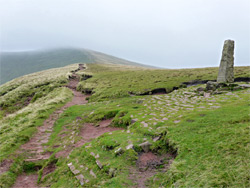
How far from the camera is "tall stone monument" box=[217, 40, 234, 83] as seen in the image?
2131 centimetres

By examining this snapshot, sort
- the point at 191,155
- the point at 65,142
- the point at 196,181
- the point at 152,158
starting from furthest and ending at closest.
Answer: the point at 65,142 < the point at 152,158 < the point at 191,155 < the point at 196,181

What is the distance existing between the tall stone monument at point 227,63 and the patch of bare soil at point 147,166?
59.8 ft

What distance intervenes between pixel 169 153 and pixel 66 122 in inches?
492

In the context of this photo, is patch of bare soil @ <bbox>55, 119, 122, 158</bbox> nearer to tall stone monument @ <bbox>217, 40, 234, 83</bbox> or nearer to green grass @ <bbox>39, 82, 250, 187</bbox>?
green grass @ <bbox>39, 82, 250, 187</bbox>

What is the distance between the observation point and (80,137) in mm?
12578

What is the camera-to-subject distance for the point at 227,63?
21.4 m

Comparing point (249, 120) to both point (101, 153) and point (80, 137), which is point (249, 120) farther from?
point (80, 137)

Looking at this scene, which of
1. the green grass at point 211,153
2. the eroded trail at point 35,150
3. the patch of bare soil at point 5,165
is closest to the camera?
the green grass at point 211,153

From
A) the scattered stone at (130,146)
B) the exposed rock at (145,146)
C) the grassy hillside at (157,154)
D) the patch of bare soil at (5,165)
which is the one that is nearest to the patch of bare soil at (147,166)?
the grassy hillside at (157,154)

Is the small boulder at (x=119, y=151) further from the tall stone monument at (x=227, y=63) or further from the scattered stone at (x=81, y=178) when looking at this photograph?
the tall stone monument at (x=227, y=63)

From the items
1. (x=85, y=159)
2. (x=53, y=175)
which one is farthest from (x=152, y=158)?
(x=53, y=175)

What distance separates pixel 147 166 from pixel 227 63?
2043cm

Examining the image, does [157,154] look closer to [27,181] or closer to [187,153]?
[187,153]

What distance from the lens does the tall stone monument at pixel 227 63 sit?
21312 mm
